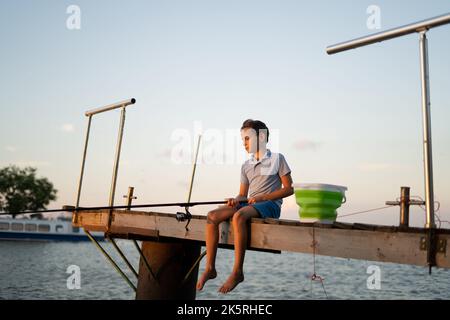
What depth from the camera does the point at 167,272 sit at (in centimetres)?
974

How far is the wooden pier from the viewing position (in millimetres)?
4891

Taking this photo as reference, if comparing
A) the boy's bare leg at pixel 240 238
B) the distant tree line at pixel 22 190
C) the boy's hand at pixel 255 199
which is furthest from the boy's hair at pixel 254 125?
the distant tree line at pixel 22 190

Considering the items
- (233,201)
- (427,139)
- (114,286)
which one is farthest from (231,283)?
(114,286)

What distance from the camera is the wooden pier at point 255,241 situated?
489 centimetres

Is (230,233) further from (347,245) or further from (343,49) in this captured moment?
(343,49)

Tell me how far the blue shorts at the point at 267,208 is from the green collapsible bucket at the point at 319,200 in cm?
68

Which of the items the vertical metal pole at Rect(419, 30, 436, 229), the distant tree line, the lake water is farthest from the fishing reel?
the distant tree line

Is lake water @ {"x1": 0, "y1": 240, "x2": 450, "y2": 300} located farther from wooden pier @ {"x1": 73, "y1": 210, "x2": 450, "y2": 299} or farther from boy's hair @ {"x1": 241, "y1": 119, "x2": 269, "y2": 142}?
boy's hair @ {"x1": 241, "y1": 119, "x2": 269, "y2": 142}

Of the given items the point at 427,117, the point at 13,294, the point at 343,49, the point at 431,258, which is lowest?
the point at 13,294

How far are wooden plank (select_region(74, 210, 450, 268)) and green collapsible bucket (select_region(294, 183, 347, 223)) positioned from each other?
4.9 inches

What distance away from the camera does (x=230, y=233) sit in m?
6.72

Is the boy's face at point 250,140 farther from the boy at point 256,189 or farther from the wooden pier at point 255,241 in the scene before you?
the wooden pier at point 255,241

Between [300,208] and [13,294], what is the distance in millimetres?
30064
